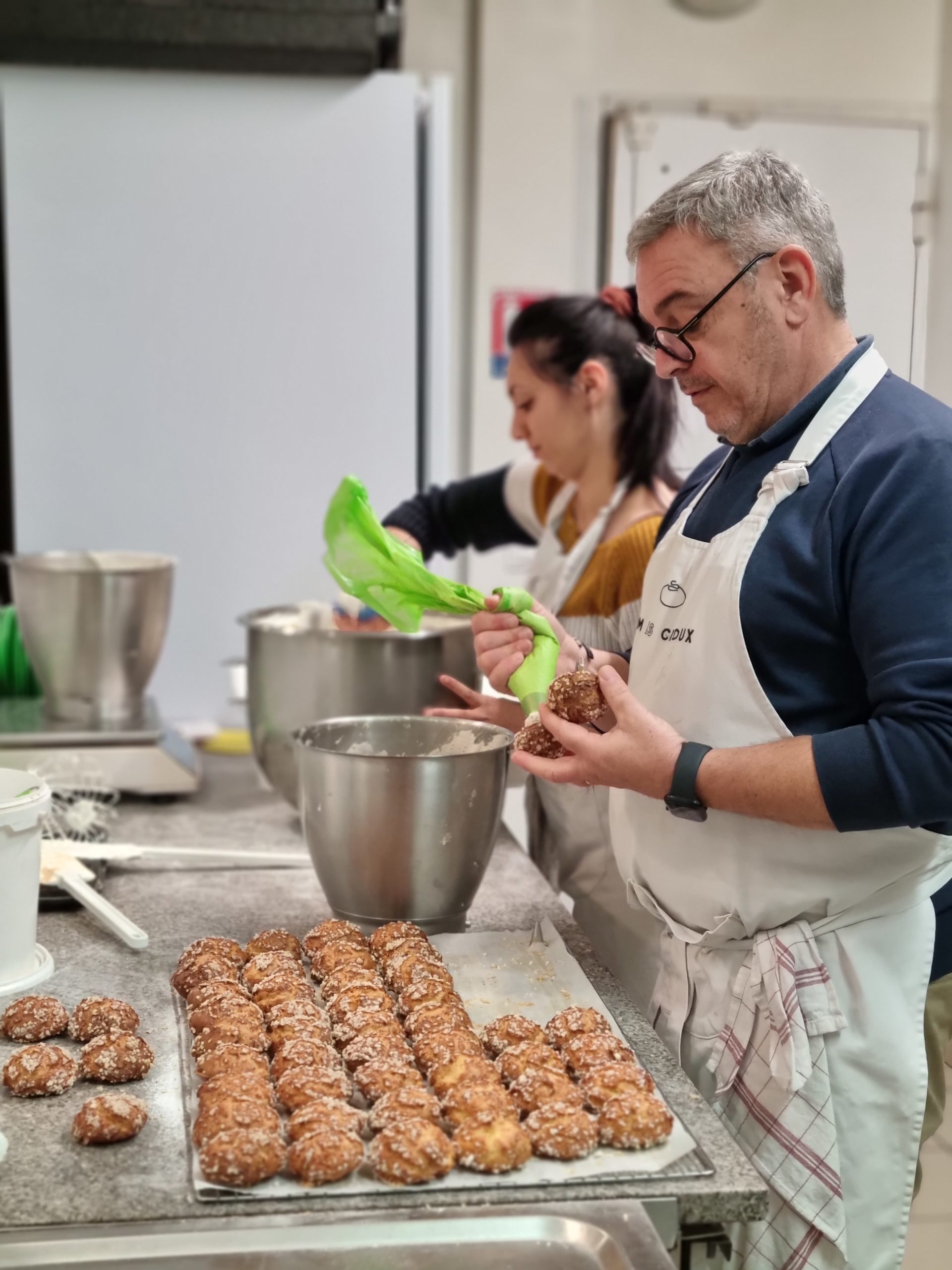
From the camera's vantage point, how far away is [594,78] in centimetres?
363

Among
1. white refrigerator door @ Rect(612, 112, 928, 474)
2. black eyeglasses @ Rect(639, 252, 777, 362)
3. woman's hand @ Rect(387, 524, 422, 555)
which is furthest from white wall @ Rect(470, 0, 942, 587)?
black eyeglasses @ Rect(639, 252, 777, 362)

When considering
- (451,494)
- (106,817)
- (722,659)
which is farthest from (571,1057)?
(451,494)

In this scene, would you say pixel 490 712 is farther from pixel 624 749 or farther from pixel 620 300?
pixel 620 300

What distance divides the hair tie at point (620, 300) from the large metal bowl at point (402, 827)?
68 centimetres

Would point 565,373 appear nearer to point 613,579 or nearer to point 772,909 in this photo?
point 613,579

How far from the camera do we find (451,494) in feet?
7.58

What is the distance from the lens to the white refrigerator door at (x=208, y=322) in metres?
2.48

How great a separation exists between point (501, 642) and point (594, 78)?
271cm

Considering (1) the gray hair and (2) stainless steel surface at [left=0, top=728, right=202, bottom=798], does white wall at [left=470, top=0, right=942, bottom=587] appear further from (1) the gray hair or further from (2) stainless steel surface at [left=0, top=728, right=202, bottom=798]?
(1) the gray hair

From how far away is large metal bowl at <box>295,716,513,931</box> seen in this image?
1.35 m

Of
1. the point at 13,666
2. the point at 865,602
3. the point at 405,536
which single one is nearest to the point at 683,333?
the point at 865,602

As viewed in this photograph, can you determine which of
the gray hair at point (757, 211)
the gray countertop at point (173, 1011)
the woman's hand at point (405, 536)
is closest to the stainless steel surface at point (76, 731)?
the gray countertop at point (173, 1011)

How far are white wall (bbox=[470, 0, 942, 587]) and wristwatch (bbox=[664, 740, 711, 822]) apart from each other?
260 cm

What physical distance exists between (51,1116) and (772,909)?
0.64 metres
